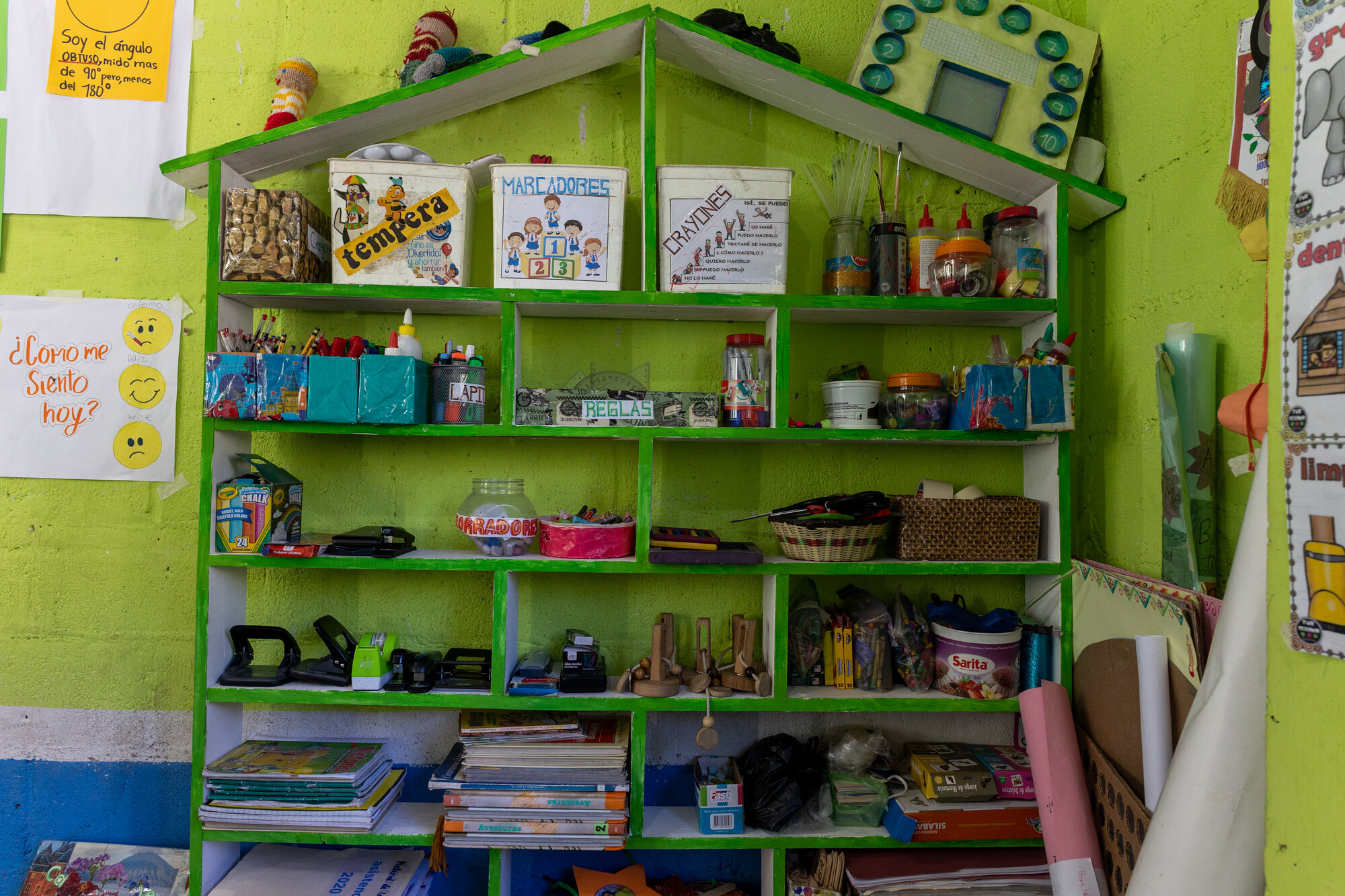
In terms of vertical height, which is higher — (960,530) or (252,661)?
(960,530)

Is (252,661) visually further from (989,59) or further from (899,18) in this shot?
(989,59)

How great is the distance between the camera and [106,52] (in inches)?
86.5

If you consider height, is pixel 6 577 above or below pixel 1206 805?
above

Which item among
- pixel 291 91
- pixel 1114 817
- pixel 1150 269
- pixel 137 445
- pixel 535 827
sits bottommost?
pixel 535 827

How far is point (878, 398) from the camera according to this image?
6.57 ft

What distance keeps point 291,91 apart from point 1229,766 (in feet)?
8.69

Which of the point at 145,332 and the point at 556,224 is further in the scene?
the point at 145,332

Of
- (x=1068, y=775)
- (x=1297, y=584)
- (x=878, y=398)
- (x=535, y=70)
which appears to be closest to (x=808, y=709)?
(x=1068, y=775)

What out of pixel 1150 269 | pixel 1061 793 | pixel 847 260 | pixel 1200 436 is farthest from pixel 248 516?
pixel 1150 269

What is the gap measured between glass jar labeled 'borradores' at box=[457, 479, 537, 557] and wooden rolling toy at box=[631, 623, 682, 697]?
43 centimetres

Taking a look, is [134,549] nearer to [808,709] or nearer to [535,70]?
[535,70]

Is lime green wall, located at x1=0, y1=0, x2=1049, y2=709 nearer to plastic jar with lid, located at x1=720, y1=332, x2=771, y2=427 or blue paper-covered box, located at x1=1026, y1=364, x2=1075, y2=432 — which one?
plastic jar with lid, located at x1=720, y1=332, x2=771, y2=427

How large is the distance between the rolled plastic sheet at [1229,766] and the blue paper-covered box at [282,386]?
1.96m

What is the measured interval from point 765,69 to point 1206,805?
6.24ft
